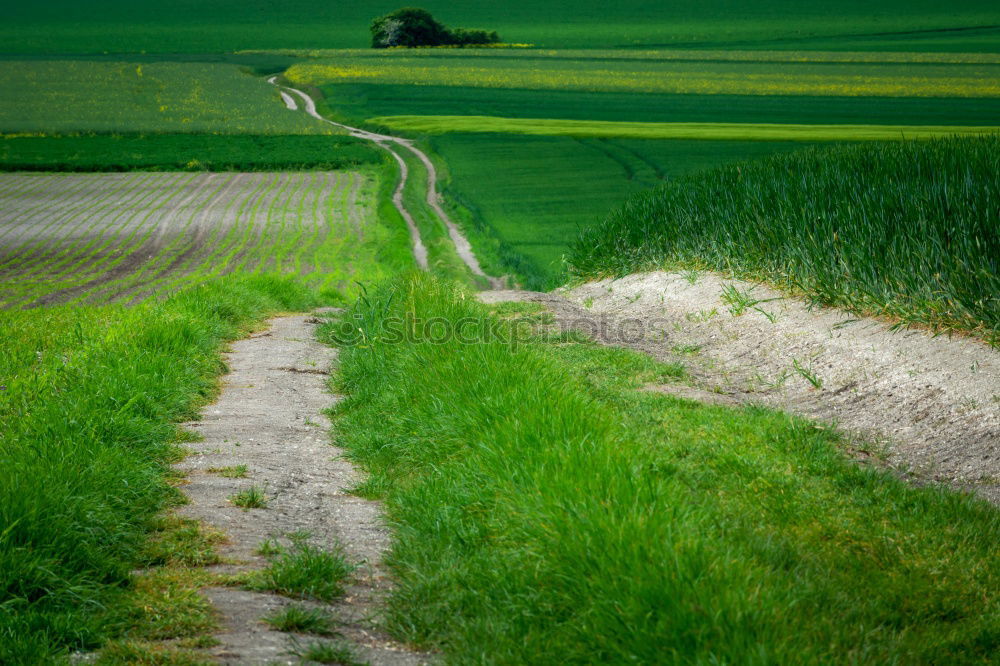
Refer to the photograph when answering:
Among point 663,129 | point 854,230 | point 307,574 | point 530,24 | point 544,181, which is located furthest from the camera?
point 530,24

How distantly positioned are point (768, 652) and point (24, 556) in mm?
2994

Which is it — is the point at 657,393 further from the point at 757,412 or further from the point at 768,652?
the point at 768,652

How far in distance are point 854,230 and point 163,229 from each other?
71.1ft

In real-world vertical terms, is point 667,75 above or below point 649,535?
above

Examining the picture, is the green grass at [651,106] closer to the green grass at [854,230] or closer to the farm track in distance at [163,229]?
the farm track in distance at [163,229]

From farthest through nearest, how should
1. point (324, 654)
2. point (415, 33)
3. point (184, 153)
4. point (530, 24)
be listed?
point (530, 24) → point (415, 33) → point (184, 153) → point (324, 654)

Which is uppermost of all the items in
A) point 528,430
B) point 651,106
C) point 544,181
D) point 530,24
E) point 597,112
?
point 530,24

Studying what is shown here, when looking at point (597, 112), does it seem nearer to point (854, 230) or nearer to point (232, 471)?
point (854, 230)

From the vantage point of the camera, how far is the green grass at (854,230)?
27.6 ft

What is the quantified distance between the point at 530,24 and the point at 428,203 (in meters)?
100.0

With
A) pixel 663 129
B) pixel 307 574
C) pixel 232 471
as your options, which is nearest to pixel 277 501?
pixel 232 471

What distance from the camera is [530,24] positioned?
12269 centimetres

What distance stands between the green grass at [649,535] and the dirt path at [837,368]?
2.50 ft

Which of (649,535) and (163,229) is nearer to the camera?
(649,535)
